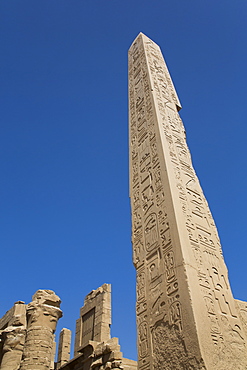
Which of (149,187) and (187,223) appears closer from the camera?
(187,223)

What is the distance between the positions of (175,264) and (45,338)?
431 cm

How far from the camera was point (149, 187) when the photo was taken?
5270mm

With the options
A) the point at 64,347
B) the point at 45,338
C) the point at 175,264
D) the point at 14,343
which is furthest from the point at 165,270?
the point at 64,347

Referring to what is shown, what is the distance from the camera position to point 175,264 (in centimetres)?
398

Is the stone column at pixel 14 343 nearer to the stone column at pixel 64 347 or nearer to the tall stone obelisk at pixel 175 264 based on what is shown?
the tall stone obelisk at pixel 175 264

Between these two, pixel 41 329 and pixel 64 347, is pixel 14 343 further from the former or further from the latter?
pixel 64 347

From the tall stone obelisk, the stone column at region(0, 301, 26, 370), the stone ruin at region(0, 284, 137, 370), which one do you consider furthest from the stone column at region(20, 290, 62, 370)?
the tall stone obelisk

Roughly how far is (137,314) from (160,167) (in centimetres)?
204

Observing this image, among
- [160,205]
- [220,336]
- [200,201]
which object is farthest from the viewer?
[200,201]

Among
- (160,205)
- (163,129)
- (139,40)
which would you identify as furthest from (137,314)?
(139,40)

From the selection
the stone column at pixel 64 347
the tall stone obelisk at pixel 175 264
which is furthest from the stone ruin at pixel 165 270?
the stone column at pixel 64 347

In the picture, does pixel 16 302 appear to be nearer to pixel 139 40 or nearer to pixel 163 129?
pixel 163 129

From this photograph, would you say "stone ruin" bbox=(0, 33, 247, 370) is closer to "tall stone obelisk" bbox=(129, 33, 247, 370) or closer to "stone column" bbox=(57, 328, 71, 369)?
"tall stone obelisk" bbox=(129, 33, 247, 370)

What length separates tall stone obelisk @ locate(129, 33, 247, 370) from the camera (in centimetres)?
342
